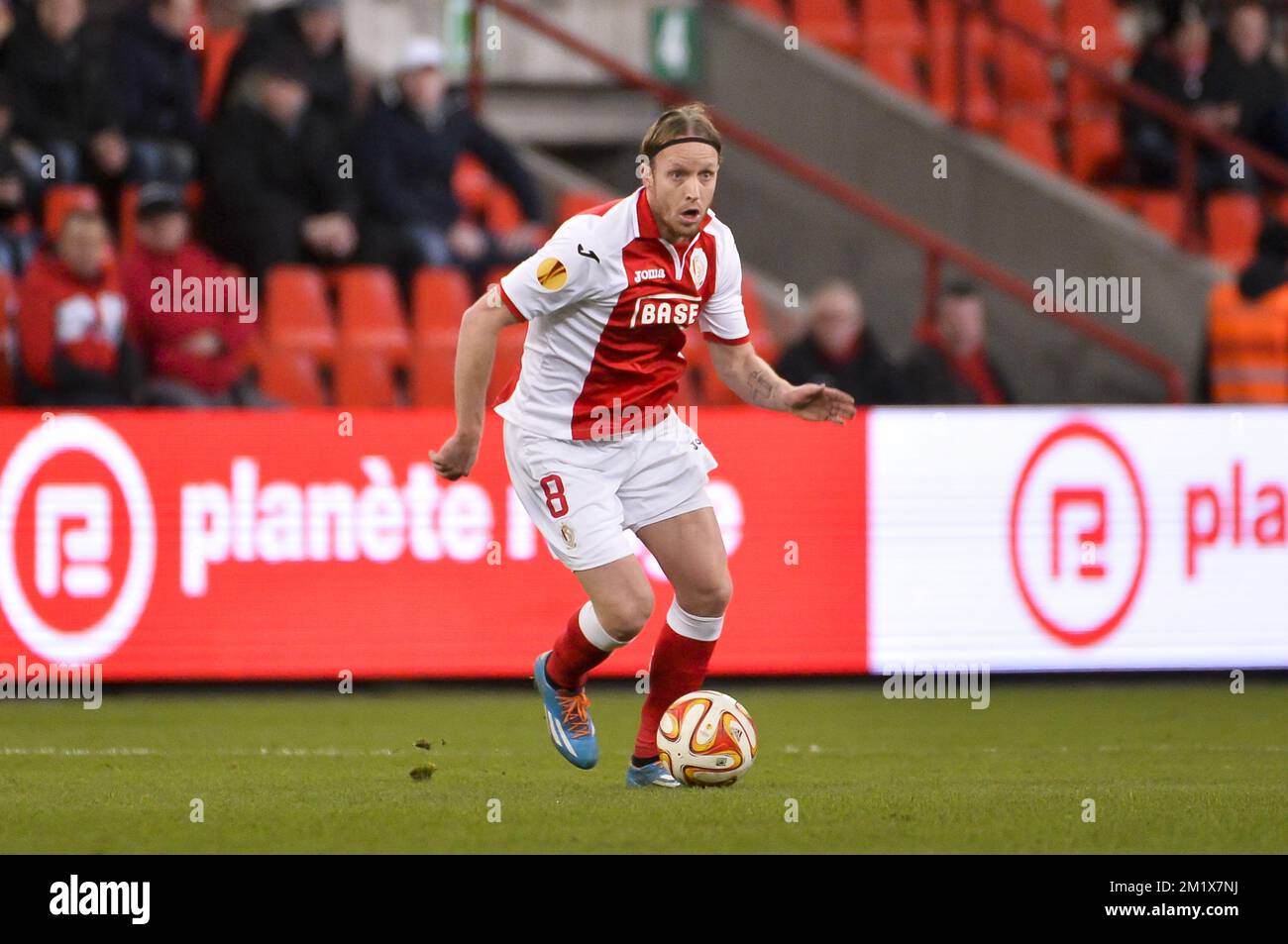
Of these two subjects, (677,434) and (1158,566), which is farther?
(1158,566)

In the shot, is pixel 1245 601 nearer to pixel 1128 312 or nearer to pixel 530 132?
pixel 1128 312

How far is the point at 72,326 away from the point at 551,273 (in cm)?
480

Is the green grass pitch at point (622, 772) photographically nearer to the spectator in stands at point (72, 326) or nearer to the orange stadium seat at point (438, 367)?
the spectator in stands at point (72, 326)

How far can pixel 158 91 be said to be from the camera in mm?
12383

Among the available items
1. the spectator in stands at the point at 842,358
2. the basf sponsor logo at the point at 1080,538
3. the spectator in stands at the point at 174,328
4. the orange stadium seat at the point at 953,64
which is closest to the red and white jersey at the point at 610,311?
the basf sponsor logo at the point at 1080,538

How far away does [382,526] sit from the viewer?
10352 mm

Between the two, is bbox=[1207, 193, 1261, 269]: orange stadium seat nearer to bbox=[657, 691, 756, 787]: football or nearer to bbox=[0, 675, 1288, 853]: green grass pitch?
bbox=[0, 675, 1288, 853]: green grass pitch

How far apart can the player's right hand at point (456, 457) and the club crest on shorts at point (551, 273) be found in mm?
526

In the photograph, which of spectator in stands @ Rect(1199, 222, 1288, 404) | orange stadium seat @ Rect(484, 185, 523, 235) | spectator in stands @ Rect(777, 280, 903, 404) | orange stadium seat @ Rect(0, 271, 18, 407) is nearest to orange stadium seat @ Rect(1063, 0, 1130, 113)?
spectator in stands @ Rect(1199, 222, 1288, 404)

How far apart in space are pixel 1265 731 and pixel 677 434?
11.3ft

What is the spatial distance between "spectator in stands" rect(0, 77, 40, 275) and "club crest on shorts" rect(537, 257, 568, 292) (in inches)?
218

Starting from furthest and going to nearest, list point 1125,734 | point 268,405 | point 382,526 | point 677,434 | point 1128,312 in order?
point 1128,312 → point 268,405 → point 382,526 → point 1125,734 → point 677,434

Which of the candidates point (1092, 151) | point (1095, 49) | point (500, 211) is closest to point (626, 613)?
point (500, 211)
